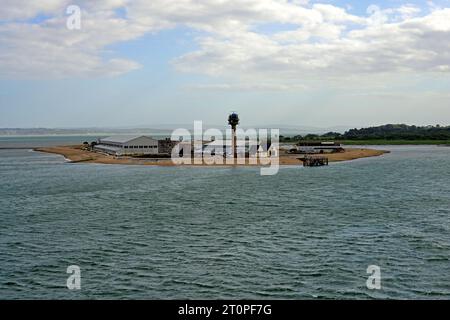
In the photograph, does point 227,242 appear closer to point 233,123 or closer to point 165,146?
point 233,123

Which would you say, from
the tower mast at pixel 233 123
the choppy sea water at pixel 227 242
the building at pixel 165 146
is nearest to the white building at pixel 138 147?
the building at pixel 165 146

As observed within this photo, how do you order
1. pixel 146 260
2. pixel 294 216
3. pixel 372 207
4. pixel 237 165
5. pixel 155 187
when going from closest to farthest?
pixel 146 260 < pixel 294 216 < pixel 372 207 < pixel 155 187 < pixel 237 165

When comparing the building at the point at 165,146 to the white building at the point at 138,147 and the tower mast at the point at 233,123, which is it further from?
the tower mast at the point at 233,123

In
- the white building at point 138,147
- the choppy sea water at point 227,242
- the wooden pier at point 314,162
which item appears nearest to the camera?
the choppy sea water at point 227,242

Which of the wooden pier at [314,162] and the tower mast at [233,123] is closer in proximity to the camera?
the wooden pier at [314,162]

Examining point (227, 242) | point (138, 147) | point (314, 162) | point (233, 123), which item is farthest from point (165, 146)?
point (227, 242)

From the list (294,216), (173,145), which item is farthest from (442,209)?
(173,145)

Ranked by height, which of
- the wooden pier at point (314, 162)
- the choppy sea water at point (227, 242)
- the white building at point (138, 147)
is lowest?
the choppy sea water at point (227, 242)

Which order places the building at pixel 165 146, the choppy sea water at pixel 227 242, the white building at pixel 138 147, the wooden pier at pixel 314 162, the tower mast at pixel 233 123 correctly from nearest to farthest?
1. the choppy sea water at pixel 227 242
2. the wooden pier at pixel 314 162
3. the tower mast at pixel 233 123
4. the building at pixel 165 146
5. the white building at pixel 138 147

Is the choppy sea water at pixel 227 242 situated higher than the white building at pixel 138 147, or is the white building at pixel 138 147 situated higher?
the white building at pixel 138 147
